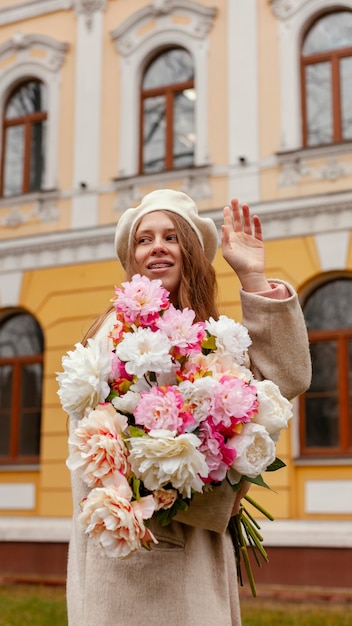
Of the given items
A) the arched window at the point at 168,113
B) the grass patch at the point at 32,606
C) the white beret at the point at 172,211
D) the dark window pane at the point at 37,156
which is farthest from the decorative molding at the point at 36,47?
the white beret at the point at 172,211

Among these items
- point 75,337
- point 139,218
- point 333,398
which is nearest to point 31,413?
point 75,337

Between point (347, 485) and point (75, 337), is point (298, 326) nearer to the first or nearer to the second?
point (347, 485)

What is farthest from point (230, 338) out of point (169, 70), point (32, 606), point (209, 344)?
point (169, 70)

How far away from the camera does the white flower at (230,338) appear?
208 cm

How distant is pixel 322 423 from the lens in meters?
9.02

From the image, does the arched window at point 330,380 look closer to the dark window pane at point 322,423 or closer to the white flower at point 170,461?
the dark window pane at point 322,423

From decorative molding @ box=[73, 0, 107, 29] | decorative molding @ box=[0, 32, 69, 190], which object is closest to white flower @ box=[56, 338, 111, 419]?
decorative molding @ box=[0, 32, 69, 190]

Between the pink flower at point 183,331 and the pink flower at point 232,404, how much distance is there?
127mm

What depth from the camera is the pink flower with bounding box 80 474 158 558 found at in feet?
5.95

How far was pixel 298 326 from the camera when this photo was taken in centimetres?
228

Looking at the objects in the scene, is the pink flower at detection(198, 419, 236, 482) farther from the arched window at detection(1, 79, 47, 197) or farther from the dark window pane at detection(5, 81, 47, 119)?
the dark window pane at detection(5, 81, 47, 119)

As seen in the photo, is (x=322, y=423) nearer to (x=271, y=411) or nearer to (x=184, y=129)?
(x=184, y=129)

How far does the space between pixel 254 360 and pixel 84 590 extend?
2.36ft

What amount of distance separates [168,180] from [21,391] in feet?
10.6
